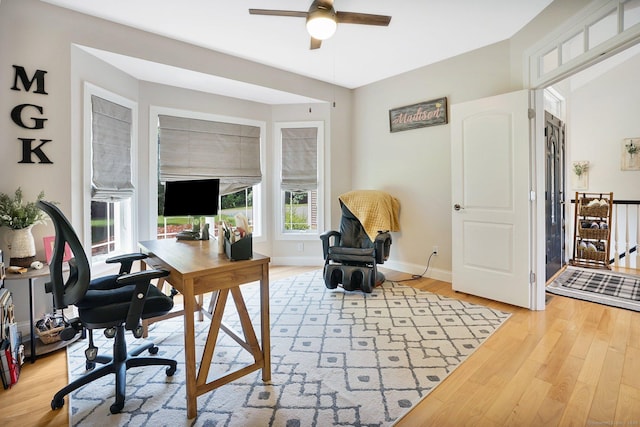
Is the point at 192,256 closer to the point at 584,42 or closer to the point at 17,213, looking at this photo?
the point at 17,213

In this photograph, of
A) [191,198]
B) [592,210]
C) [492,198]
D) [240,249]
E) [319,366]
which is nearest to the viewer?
[240,249]

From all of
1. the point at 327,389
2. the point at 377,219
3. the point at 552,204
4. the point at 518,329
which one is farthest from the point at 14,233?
the point at 552,204

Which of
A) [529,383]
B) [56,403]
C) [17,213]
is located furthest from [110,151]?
[529,383]

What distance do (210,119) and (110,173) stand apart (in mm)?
1434

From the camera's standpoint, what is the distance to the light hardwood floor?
1591 mm

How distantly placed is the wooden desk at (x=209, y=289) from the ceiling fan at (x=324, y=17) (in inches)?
65.4

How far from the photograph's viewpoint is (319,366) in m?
2.05

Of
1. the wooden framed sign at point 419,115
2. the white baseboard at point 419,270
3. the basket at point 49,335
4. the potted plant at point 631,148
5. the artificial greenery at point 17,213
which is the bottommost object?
the basket at point 49,335

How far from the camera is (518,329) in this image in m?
2.56

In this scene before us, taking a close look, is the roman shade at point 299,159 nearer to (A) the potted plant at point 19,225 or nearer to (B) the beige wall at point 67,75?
(B) the beige wall at point 67,75

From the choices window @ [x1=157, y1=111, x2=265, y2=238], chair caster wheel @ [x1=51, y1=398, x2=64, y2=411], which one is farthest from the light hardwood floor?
window @ [x1=157, y1=111, x2=265, y2=238]

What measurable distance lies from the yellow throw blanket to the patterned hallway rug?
1.92 m

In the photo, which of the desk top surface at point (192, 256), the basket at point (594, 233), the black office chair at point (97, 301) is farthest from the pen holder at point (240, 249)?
the basket at point (594, 233)

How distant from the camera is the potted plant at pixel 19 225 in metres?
2.28
